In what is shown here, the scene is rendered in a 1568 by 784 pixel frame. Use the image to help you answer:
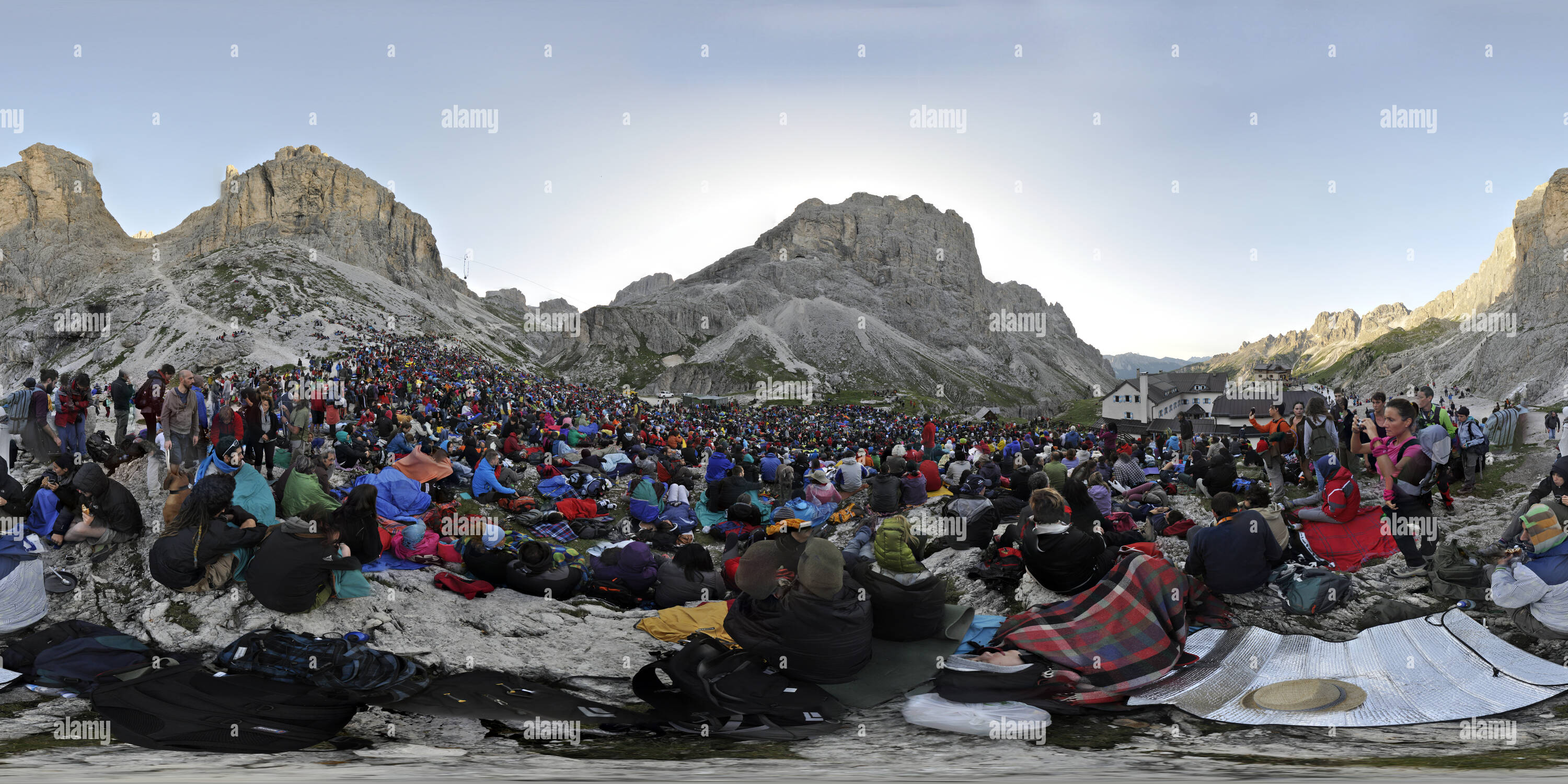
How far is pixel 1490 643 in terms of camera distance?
676 cm

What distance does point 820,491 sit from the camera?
53.2ft

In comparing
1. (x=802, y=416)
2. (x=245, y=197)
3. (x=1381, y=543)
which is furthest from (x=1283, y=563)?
(x=245, y=197)

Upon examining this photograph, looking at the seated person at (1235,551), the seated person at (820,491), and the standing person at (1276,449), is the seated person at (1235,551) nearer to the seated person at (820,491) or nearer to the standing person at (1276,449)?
the standing person at (1276,449)

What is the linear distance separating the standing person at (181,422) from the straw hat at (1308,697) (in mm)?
16305

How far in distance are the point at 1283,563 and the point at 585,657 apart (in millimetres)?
8661

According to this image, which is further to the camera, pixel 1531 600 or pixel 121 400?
pixel 121 400

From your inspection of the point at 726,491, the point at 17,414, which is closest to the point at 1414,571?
the point at 726,491

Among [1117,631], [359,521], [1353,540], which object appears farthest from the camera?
[1353,540]

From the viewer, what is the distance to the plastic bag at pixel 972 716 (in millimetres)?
6207

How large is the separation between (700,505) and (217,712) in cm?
1137

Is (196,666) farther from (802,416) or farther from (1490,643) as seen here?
(802,416)

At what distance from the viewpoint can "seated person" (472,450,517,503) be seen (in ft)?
49.7

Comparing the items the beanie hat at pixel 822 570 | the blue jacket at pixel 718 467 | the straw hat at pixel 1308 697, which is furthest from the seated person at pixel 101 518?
the straw hat at pixel 1308 697

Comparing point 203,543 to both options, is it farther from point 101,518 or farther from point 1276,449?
point 1276,449
